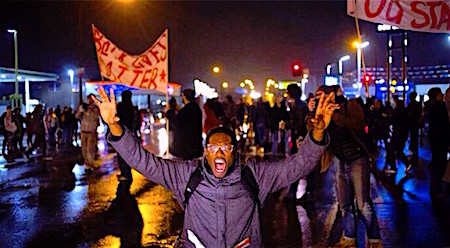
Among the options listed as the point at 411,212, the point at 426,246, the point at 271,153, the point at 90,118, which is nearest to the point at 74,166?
the point at 90,118

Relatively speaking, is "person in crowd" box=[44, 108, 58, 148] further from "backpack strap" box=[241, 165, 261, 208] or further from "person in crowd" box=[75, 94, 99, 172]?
"backpack strap" box=[241, 165, 261, 208]

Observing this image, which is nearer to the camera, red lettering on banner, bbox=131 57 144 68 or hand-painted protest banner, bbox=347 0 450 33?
hand-painted protest banner, bbox=347 0 450 33

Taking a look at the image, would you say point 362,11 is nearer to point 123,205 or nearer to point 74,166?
point 123,205

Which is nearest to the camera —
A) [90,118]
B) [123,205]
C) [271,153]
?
[123,205]

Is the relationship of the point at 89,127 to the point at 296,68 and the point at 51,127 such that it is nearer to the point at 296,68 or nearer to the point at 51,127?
the point at 51,127

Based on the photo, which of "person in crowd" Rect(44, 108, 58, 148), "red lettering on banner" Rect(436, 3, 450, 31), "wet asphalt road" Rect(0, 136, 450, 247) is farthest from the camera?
"person in crowd" Rect(44, 108, 58, 148)

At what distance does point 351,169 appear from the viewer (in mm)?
6297

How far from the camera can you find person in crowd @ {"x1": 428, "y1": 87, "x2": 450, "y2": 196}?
989 centimetres

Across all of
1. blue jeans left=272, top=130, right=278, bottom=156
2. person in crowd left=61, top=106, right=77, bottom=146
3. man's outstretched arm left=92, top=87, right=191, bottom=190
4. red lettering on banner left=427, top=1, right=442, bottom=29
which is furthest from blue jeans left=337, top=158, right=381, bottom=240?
person in crowd left=61, top=106, right=77, bottom=146

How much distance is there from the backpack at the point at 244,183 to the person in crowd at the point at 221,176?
0.7 inches

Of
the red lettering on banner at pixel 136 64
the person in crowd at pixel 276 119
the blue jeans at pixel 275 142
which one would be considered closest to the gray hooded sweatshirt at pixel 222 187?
the person in crowd at pixel 276 119

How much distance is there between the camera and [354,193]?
250 inches

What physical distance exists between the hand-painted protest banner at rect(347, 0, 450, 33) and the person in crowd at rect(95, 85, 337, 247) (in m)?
4.21

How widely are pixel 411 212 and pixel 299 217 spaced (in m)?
1.71
